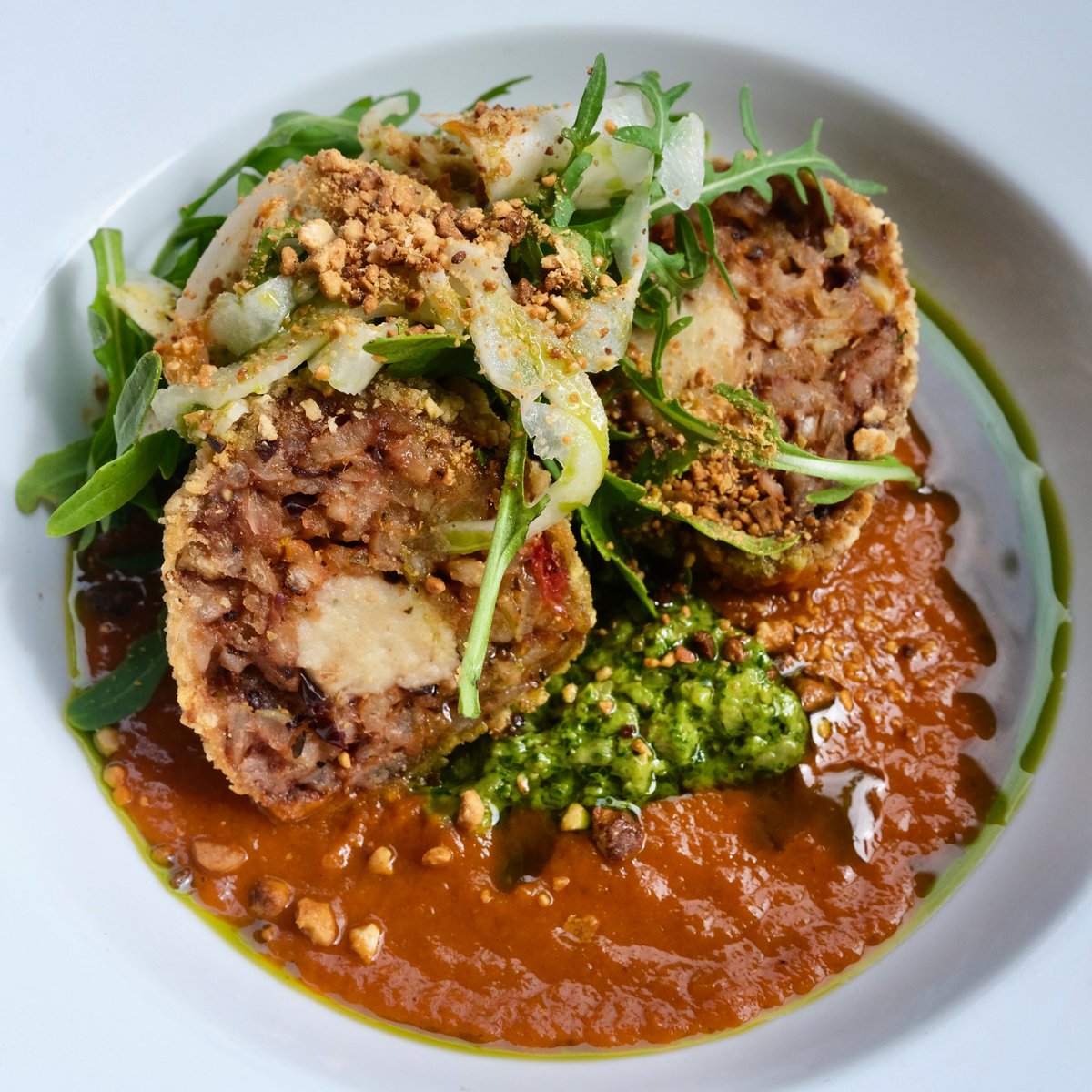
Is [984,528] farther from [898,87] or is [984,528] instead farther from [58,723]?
[58,723]

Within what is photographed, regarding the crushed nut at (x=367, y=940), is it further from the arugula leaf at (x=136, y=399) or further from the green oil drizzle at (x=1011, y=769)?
the arugula leaf at (x=136, y=399)

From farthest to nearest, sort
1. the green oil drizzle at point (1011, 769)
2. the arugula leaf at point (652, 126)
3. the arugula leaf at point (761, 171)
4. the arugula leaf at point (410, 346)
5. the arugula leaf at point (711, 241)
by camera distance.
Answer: the arugula leaf at point (761, 171) < the arugula leaf at point (711, 241) < the green oil drizzle at point (1011, 769) < the arugula leaf at point (652, 126) < the arugula leaf at point (410, 346)

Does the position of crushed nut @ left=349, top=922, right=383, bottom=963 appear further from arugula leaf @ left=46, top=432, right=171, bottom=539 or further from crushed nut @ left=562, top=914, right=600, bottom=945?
arugula leaf @ left=46, top=432, right=171, bottom=539

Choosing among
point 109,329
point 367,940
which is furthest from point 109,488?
point 367,940

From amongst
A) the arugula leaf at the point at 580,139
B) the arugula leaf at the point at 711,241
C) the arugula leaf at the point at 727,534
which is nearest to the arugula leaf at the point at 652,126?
the arugula leaf at the point at 580,139

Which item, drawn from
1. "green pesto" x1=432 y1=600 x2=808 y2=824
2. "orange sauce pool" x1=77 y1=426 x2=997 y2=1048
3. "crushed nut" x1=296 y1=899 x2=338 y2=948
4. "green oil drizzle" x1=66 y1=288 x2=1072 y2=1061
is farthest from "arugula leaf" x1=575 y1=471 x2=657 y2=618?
"crushed nut" x1=296 y1=899 x2=338 y2=948

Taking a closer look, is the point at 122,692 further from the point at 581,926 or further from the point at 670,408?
the point at 670,408
